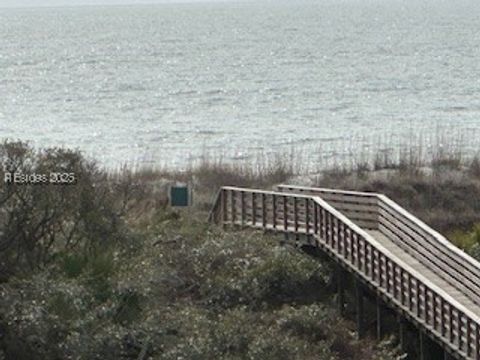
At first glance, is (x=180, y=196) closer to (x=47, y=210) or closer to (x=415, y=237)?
(x=415, y=237)

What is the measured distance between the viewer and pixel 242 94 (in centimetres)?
9300

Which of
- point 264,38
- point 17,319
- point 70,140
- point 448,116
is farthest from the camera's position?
point 264,38

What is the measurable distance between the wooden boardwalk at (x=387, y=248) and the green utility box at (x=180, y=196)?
120cm

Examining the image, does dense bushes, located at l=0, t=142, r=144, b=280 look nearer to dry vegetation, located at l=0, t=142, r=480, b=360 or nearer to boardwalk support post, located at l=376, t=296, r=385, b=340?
dry vegetation, located at l=0, t=142, r=480, b=360

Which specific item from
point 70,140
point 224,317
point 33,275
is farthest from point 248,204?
point 70,140

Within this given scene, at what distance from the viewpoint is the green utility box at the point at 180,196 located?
1395 inches

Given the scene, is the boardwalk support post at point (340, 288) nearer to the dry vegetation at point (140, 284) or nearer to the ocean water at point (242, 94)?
the dry vegetation at point (140, 284)

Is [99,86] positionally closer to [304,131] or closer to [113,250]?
[304,131]

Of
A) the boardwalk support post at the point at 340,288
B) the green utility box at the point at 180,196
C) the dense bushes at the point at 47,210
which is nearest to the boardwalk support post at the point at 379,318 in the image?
the boardwalk support post at the point at 340,288

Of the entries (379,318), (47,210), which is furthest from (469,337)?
(47,210)

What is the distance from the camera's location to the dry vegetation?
21562 mm

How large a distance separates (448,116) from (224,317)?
49.4 metres

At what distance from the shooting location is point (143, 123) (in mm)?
75875

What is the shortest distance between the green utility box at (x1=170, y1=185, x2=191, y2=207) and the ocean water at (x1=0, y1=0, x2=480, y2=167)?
19030 mm
